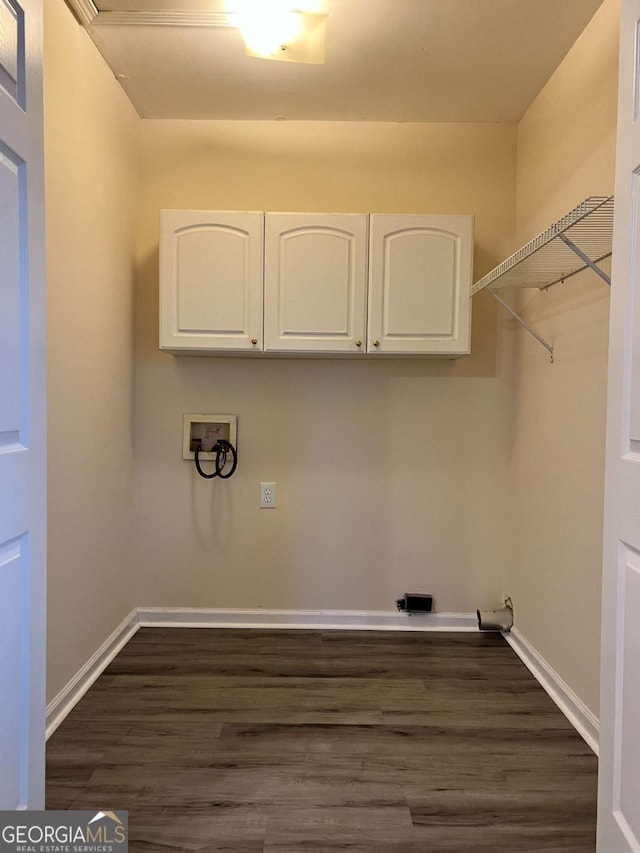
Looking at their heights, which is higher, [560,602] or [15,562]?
[15,562]

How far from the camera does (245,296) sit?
2.48 metres

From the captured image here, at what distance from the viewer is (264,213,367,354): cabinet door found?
247cm

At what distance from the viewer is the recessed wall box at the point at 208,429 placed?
9.07 feet

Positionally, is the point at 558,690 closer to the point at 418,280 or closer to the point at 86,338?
the point at 418,280

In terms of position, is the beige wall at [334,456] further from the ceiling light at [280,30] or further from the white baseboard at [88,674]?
the ceiling light at [280,30]

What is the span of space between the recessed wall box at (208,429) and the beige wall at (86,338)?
29 centimetres

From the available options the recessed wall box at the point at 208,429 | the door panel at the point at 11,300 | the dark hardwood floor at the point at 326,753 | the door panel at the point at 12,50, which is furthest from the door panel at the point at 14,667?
the recessed wall box at the point at 208,429

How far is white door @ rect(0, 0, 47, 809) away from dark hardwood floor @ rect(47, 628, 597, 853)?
0.48 meters

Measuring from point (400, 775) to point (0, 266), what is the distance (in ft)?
5.81

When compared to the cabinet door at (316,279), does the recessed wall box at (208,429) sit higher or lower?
lower

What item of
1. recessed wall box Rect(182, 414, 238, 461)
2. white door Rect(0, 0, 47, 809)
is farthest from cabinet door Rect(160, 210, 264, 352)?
white door Rect(0, 0, 47, 809)

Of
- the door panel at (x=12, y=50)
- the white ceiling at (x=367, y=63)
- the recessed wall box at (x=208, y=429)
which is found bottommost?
the recessed wall box at (x=208, y=429)

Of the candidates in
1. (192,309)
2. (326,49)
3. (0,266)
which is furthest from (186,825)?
(326,49)

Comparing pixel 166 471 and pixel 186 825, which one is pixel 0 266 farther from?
pixel 166 471
